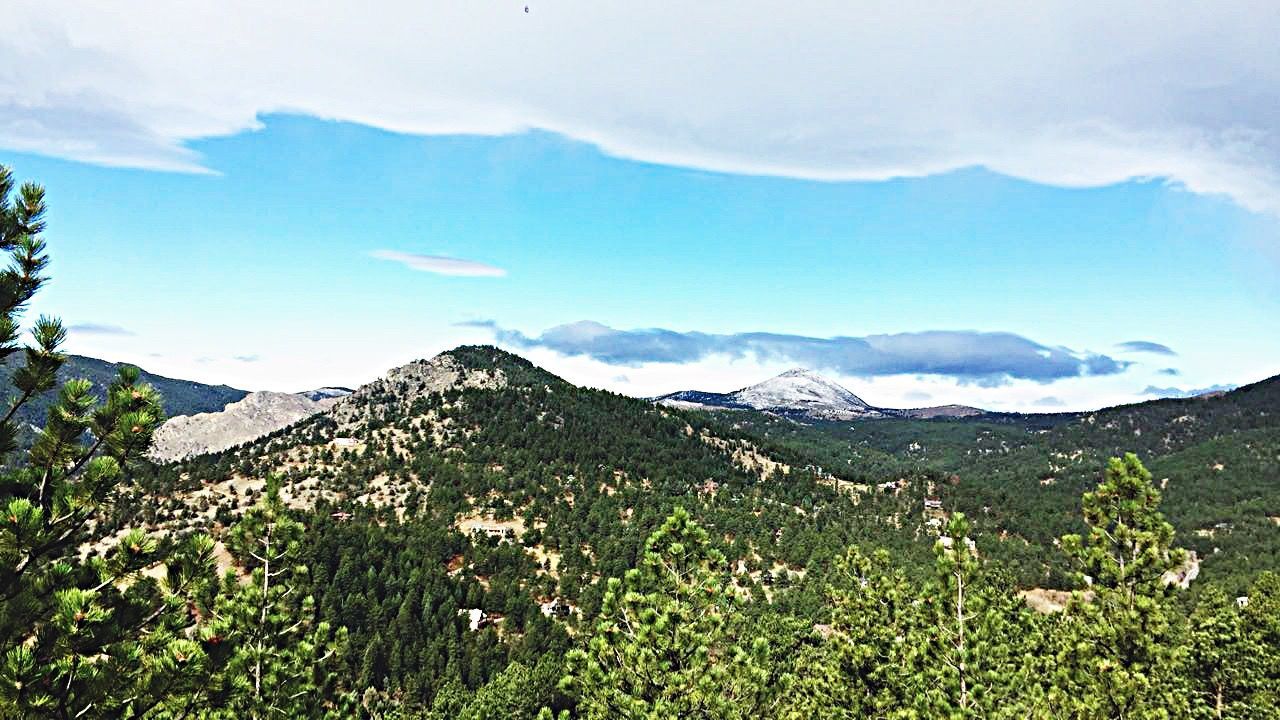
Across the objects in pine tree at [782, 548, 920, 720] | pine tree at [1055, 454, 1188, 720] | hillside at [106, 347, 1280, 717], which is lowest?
hillside at [106, 347, 1280, 717]

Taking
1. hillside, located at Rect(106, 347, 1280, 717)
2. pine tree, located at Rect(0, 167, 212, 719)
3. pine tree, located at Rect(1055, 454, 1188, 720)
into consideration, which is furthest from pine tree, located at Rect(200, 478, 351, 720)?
hillside, located at Rect(106, 347, 1280, 717)

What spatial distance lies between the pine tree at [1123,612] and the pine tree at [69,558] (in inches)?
1052

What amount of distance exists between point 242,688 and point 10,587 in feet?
13.5

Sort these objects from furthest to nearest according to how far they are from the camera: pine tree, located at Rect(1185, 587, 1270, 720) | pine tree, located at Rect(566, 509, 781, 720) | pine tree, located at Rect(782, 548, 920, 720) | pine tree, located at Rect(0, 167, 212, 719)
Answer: pine tree, located at Rect(1185, 587, 1270, 720) → pine tree, located at Rect(782, 548, 920, 720) → pine tree, located at Rect(566, 509, 781, 720) → pine tree, located at Rect(0, 167, 212, 719)

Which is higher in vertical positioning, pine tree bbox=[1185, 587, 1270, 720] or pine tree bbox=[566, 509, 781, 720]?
pine tree bbox=[566, 509, 781, 720]

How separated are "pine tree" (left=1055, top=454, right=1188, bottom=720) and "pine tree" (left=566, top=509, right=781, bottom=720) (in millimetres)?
12054

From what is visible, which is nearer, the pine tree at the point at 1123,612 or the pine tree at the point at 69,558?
the pine tree at the point at 69,558

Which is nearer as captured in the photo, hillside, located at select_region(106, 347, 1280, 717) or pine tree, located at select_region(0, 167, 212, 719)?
pine tree, located at select_region(0, 167, 212, 719)

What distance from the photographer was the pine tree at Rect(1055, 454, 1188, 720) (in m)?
23.5

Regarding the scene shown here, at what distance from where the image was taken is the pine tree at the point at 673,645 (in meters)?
21.4

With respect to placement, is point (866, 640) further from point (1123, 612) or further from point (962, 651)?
point (1123, 612)

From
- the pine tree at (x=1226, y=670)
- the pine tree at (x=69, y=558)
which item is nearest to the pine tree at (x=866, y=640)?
the pine tree at (x=69, y=558)

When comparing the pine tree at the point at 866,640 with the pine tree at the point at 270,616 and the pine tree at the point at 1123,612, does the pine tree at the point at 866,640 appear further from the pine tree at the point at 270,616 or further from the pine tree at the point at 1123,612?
the pine tree at the point at 270,616

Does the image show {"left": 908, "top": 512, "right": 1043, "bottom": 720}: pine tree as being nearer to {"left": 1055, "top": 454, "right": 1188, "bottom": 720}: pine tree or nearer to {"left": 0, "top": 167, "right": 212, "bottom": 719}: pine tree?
{"left": 1055, "top": 454, "right": 1188, "bottom": 720}: pine tree
